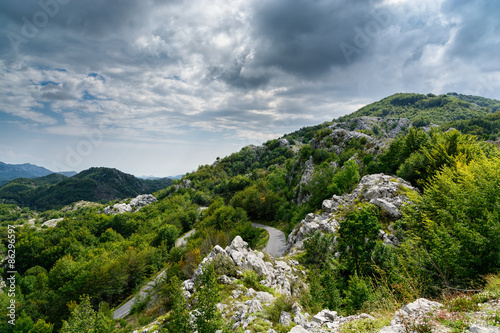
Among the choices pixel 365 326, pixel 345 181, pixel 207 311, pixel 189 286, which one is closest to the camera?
pixel 365 326

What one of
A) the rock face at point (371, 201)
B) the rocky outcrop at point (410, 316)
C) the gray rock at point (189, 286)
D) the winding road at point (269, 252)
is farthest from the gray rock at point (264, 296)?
the winding road at point (269, 252)

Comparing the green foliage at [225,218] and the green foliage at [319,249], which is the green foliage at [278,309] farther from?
the green foliage at [225,218]

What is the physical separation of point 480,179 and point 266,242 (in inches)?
1701

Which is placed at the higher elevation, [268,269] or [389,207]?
[389,207]

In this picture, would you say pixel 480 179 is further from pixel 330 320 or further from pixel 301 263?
pixel 301 263

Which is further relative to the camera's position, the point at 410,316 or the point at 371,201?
the point at 371,201

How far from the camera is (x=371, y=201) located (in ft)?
96.5

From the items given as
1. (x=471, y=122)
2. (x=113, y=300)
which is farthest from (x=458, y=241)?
(x=471, y=122)

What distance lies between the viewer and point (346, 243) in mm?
20438

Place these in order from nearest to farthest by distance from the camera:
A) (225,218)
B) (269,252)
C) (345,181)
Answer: (269,252) < (345,181) < (225,218)

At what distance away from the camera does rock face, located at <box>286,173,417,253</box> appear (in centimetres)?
2730

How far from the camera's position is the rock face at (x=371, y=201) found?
27.3m

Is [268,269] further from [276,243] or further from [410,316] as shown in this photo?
[276,243]

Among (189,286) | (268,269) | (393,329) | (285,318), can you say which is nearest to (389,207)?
(268,269)
